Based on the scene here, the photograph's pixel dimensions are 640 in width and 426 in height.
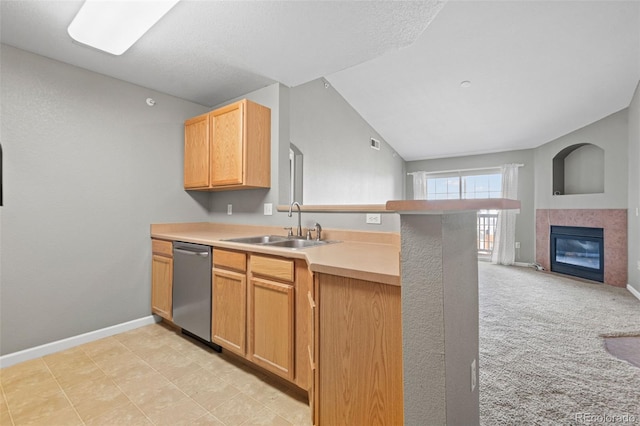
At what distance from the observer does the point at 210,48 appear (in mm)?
2168

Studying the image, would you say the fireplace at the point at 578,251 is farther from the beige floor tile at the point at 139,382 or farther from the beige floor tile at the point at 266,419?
the beige floor tile at the point at 139,382

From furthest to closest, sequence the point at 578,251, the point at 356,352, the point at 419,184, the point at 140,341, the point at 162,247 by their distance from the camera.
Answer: the point at 419,184, the point at 578,251, the point at 162,247, the point at 140,341, the point at 356,352

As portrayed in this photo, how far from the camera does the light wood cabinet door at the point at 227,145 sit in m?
2.55

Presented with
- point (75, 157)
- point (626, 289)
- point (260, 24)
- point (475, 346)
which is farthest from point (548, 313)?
point (75, 157)

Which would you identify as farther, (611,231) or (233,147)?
(611,231)

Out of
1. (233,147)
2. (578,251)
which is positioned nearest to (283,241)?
(233,147)

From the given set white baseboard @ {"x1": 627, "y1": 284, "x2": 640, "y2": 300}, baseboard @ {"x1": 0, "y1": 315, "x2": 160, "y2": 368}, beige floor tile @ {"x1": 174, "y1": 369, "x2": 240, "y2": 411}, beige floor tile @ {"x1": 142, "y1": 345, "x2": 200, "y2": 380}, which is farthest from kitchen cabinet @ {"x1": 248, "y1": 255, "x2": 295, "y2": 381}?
white baseboard @ {"x1": 627, "y1": 284, "x2": 640, "y2": 300}

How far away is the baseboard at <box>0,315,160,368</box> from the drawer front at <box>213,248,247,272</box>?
4.23 feet

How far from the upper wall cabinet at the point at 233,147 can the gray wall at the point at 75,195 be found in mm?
395

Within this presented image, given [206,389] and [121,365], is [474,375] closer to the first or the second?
[206,389]

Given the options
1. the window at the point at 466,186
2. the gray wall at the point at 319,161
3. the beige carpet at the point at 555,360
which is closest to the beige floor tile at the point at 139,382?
the gray wall at the point at 319,161

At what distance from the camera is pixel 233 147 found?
261cm

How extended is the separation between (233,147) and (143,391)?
193 centimetres

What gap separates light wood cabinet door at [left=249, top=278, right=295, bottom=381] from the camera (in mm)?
1683
